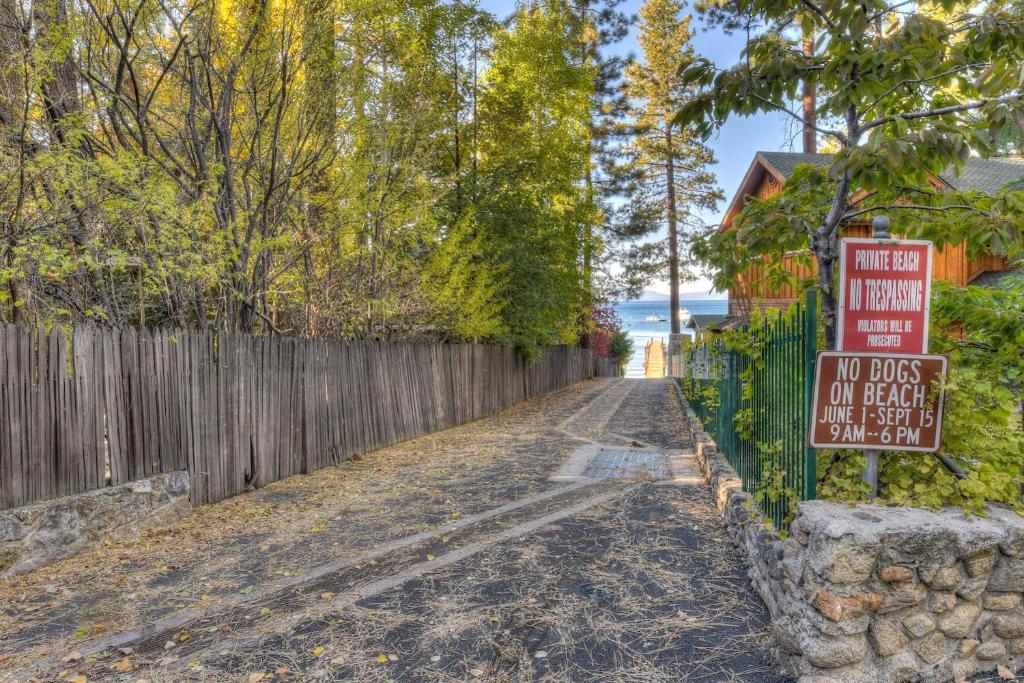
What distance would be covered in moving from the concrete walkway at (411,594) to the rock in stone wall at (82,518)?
14cm

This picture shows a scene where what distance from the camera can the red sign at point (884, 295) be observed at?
301 cm

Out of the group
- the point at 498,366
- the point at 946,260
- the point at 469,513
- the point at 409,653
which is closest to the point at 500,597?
the point at 409,653

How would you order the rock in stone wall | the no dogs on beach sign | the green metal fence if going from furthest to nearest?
the rock in stone wall < the green metal fence < the no dogs on beach sign

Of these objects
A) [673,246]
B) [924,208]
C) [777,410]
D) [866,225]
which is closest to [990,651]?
[777,410]

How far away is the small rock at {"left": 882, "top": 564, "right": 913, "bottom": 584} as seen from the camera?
8.57ft

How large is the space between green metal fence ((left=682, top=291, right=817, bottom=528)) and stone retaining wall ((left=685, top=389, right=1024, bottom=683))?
1.68ft

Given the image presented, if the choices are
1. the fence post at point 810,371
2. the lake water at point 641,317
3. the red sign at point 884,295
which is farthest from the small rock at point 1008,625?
the lake water at point 641,317

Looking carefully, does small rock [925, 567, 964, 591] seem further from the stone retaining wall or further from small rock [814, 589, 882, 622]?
small rock [814, 589, 882, 622]

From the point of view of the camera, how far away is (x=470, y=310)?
1110 centimetres

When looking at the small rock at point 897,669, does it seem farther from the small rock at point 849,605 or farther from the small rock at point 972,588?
the small rock at point 972,588

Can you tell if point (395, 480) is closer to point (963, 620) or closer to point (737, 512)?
point (737, 512)

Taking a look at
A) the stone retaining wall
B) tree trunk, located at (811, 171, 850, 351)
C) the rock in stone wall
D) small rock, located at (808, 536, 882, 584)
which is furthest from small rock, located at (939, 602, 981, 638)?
the rock in stone wall

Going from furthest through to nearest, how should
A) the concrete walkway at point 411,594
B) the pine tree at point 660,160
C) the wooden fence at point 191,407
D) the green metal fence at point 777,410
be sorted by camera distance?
the pine tree at point 660,160 < the wooden fence at point 191,407 < the green metal fence at point 777,410 < the concrete walkway at point 411,594

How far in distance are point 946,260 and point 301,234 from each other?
46.7ft
